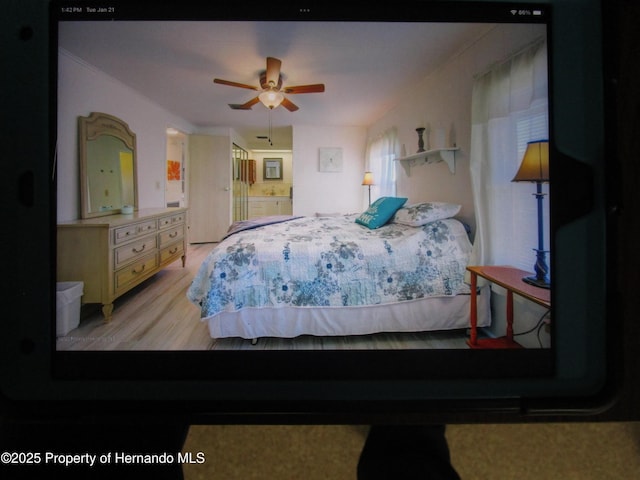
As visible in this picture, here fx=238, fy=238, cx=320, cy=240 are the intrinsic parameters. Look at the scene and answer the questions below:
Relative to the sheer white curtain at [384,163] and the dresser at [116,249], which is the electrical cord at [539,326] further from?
the dresser at [116,249]

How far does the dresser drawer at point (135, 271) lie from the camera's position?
1.68 feet

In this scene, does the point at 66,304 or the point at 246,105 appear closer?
the point at 66,304

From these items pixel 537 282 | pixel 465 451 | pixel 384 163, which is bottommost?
pixel 465 451

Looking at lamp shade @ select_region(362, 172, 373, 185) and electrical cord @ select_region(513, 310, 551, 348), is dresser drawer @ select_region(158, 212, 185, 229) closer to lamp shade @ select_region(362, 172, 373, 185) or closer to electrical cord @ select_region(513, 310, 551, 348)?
lamp shade @ select_region(362, 172, 373, 185)

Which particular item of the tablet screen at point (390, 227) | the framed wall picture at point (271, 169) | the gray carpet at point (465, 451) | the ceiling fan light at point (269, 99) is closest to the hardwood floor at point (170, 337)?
the tablet screen at point (390, 227)

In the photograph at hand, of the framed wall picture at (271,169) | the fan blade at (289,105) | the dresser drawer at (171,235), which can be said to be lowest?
the dresser drawer at (171,235)

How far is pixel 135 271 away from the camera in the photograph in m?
0.59

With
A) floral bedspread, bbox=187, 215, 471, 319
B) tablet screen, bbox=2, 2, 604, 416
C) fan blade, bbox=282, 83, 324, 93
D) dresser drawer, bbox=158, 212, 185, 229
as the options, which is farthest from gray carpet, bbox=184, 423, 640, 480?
fan blade, bbox=282, 83, 324, 93

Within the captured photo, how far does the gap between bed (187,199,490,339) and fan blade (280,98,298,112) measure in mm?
350

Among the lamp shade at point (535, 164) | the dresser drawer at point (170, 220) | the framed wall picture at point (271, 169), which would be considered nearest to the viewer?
the lamp shade at point (535, 164)

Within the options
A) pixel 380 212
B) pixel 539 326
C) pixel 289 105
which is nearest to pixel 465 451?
pixel 539 326

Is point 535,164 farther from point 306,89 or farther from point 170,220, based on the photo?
point 170,220

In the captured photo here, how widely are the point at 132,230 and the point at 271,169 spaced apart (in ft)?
5.89

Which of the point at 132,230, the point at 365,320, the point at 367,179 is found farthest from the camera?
the point at 367,179
